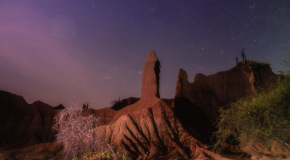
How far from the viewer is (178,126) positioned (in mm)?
40750

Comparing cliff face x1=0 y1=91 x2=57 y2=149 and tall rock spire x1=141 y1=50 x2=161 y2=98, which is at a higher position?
tall rock spire x1=141 y1=50 x2=161 y2=98

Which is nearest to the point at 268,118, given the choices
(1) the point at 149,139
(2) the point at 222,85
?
(1) the point at 149,139

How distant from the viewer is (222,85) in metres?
63.1

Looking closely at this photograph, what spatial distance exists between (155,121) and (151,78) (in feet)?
33.5

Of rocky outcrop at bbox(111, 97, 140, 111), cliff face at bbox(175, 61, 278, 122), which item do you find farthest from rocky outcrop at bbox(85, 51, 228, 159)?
rocky outcrop at bbox(111, 97, 140, 111)

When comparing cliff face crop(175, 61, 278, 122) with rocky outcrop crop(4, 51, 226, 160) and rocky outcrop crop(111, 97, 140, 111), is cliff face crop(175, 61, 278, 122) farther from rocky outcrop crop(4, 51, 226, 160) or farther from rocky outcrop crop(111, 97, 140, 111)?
rocky outcrop crop(111, 97, 140, 111)

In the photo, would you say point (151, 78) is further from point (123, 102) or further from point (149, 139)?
point (123, 102)

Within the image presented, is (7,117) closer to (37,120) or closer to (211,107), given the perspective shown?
(37,120)

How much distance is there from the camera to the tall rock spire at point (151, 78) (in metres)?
46.7

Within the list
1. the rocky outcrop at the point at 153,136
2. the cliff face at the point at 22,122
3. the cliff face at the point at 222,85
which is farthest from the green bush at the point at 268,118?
the cliff face at the point at 22,122

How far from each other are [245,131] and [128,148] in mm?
20478

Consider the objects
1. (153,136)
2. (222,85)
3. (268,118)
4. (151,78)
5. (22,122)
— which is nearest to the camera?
(268,118)

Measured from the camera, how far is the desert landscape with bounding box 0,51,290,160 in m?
35.0

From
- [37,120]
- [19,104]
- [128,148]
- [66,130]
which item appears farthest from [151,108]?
[19,104]
